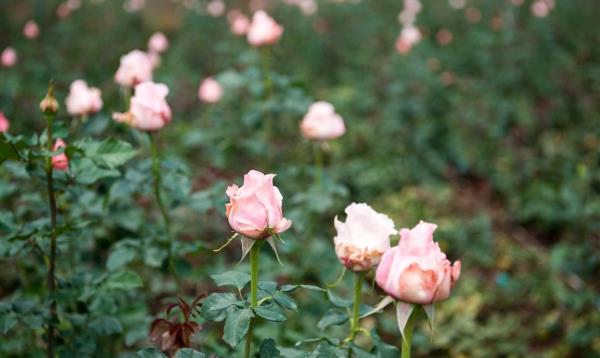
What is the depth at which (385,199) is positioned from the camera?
12.9ft

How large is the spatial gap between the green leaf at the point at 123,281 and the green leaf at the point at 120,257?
0.46 feet

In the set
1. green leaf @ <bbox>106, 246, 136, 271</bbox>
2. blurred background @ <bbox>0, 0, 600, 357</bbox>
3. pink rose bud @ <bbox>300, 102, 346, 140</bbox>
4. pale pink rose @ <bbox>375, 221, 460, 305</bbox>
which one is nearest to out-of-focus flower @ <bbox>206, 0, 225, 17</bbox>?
blurred background @ <bbox>0, 0, 600, 357</bbox>

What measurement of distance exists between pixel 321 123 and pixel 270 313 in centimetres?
128

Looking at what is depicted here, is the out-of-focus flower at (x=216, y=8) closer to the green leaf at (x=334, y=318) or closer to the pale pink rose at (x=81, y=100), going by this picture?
the pale pink rose at (x=81, y=100)

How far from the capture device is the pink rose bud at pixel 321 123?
237cm

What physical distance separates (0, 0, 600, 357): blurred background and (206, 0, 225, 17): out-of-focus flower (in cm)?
2

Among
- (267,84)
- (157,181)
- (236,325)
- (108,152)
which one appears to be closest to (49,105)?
(108,152)

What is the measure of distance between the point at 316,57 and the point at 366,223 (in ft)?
15.9

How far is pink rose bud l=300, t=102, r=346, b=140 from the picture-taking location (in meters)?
2.37

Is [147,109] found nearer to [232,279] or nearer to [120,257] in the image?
[120,257]

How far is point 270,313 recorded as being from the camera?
1205mm

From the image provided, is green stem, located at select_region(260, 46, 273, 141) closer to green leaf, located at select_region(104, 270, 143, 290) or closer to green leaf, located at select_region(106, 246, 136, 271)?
green leaf, located at select_region(106, 246, 136, 271)

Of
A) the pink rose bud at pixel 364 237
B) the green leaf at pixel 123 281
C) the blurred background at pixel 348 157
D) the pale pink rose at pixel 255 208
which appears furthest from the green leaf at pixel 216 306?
the blurred background at pixel 348 157

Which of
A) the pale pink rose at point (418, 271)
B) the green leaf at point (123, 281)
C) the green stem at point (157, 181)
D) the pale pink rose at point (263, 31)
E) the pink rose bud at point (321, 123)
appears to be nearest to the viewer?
the pale pink rose at point (418, 271)
